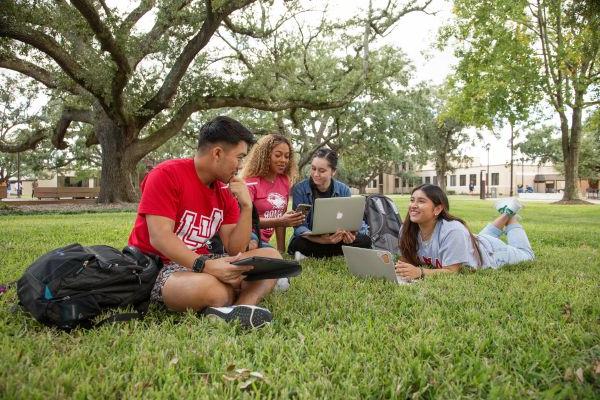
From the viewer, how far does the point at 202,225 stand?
123 inches

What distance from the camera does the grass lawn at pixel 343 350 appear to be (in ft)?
6.10

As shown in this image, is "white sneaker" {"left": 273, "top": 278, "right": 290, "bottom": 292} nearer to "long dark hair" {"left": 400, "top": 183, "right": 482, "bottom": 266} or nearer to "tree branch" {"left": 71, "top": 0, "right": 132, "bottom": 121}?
"long dark hair" {"left": 400, "top": 183, "right": 482, "bottom": 266}

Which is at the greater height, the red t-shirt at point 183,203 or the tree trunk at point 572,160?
the tree trunk at point 572,160

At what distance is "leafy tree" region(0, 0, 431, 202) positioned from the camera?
1094 cm

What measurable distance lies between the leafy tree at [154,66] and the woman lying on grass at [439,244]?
27.8ft

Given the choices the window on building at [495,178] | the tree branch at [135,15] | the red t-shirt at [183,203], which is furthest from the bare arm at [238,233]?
the window on building at [495,178]

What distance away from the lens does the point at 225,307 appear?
9.23ft

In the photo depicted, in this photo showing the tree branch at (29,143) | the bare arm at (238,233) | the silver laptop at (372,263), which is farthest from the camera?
the tree branch at (29,143)

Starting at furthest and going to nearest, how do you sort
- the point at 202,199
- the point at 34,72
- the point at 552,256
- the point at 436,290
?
the point at 34,72, the point at 552,256, the point at 436,290, the point at 202,199

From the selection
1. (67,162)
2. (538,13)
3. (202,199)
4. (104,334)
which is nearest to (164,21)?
(202,199)

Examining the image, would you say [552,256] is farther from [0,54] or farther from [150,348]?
[0,54]

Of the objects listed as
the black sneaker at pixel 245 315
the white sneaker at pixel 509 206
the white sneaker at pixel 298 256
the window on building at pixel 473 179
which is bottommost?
the white sneaker at pixel 298 256

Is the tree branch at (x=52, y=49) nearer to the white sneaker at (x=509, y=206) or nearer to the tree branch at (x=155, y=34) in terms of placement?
the tree branch at (x=155, y=34)

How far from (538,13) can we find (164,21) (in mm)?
14798
